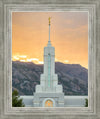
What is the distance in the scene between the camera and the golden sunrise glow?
5.04 metres

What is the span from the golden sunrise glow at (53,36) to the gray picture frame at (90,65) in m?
3.29

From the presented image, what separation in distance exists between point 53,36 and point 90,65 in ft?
13.8

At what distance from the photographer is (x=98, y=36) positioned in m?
1.56

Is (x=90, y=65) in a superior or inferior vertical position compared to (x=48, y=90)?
superior

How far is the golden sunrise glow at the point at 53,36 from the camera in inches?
198

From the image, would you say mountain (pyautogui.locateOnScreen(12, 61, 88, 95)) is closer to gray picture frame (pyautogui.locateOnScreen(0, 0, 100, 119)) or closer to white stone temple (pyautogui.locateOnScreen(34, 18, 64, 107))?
white stone temple (pyautogui.locateOnScreen(34, 18, 64, 107))

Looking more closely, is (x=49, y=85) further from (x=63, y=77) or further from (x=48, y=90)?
(x=63, y=77)

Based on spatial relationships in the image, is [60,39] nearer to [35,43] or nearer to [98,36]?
[35,43]

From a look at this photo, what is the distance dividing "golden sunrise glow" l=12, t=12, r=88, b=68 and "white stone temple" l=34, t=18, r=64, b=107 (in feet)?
0.79

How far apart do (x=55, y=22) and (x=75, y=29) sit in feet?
2.58

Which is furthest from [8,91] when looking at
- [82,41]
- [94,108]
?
[82,41]

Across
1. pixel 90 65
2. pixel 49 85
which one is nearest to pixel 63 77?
pixel 49 85

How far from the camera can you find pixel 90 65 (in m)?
1.58

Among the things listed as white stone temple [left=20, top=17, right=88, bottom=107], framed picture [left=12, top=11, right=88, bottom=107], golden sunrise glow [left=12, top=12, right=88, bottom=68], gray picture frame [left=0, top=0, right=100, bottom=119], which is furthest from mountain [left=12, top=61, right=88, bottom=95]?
gray picture frame [left=0, top=0, right=100, bottom=119]
